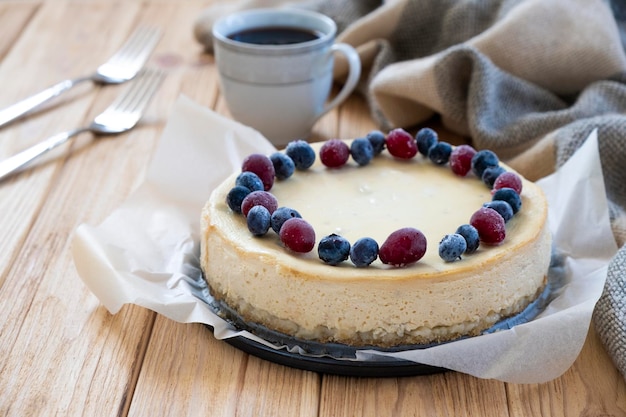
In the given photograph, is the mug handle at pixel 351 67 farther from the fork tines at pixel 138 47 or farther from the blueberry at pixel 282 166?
the fork tines at pixel 138 47

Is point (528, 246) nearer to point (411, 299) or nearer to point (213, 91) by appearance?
point (411, 299)

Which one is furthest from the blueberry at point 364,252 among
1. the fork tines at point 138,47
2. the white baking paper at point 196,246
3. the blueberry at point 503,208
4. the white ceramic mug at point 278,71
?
the fork tines at point 138,47

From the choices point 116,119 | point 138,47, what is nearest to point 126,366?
point 116,119

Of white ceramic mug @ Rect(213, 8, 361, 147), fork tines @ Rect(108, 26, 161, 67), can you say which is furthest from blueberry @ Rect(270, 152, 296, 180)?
fork tines @ Rect(108, 26, 161, 67)

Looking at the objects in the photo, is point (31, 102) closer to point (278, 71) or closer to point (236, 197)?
point (278, 71)

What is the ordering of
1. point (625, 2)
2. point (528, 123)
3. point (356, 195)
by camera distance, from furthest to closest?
point (625, 2) < point (528, 123) < point (356, 195)

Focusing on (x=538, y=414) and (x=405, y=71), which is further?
(x=405, y=71)

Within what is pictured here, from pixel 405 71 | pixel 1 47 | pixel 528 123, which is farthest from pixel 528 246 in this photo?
pixel 1 47
